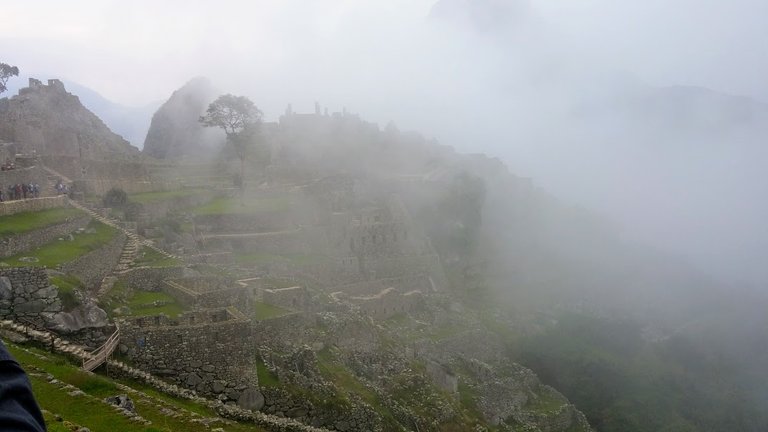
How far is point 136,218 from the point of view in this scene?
105 feet

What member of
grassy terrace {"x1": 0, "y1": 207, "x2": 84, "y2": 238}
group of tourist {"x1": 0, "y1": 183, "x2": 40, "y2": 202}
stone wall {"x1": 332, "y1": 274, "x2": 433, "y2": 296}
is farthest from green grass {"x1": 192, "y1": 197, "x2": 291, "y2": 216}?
grassy terrace {"x1": 0, "y1": 207, "x2": 84, "y2": 238}

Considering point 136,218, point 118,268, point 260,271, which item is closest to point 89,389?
point 118,268

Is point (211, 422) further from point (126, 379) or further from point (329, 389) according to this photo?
point (329, 389)

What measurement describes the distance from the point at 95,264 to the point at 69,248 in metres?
1.15

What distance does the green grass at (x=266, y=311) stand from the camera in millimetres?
20263

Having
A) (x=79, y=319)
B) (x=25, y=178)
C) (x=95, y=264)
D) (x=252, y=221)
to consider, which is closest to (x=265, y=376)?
(x=79, y=319)

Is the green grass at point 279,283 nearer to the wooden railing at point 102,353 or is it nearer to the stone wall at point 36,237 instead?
the stone wall at point 36,237

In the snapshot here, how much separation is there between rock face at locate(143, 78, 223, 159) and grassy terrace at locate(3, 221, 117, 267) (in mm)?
39210

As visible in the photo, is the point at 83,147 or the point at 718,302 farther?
the point at 718,302

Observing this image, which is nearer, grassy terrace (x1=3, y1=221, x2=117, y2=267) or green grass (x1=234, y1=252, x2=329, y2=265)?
grassy terrace (x1=3, y1=221, x2=117, y2=267)

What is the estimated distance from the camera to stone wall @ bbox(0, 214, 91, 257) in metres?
19.1

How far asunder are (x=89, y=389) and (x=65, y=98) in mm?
45351

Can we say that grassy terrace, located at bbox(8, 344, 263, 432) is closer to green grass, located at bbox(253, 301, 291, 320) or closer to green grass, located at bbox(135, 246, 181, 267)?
green grass, located at bbox(253, 301, 291, 320)

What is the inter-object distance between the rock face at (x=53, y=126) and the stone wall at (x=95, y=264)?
53.6 ft
